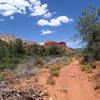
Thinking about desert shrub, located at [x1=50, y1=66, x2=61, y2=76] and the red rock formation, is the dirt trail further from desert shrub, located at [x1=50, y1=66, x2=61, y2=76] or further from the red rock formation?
the red rock formation

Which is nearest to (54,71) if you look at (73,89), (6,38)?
(73,89)

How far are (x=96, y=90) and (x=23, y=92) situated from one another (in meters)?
3.65

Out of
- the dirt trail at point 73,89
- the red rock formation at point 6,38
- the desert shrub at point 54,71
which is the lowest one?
the dirt trail at point 73,89

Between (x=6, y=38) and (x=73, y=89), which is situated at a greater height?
(x=6, y=38)

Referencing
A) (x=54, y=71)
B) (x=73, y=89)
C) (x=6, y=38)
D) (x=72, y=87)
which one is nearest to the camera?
(x=73, y=89)

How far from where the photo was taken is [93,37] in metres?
19.0

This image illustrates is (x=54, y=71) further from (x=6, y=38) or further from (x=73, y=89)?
(x=6, y=38)

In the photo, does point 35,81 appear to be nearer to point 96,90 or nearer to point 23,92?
point 23,92

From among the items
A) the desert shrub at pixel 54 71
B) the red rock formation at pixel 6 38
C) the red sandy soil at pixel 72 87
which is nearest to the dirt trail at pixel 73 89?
the red sandy soil at pixel 72 87

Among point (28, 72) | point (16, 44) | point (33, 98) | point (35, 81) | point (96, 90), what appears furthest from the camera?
point (16, 44)

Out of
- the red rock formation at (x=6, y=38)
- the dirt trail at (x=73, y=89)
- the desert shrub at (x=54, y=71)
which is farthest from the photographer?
the red rock formation at (x=6, y=38)

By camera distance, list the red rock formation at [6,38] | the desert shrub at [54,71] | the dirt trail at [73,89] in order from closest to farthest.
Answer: the dirt trail at [73,89] → the desert shrub at [54,71] → the red rock formation at [6,38]

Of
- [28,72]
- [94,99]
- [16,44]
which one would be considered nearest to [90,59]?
[28,72]

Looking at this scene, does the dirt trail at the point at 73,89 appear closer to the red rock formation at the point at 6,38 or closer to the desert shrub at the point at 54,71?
the desert shrub at the point at 54,71
